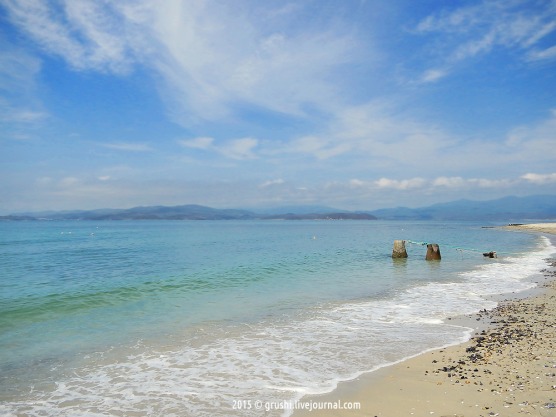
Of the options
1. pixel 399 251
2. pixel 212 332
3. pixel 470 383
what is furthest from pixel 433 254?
pixel 470 383

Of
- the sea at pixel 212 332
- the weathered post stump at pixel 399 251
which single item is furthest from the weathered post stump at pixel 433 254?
the sea at pixel 212 332

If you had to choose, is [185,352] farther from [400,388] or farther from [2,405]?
[400,388]

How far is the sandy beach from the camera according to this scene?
6949 millimetres

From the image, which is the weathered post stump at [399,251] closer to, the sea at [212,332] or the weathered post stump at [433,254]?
the weathered post stump at [433,254]

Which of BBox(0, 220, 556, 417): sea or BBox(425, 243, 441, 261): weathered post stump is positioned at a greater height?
BBox(425, 243, 441, 261): weathered post stump

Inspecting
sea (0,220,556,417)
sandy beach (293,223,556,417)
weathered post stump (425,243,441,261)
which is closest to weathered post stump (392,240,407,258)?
weathered post stump (425,243,441,261)

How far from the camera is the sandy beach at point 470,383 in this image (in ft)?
22.8

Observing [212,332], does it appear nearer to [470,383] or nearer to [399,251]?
[470,383]

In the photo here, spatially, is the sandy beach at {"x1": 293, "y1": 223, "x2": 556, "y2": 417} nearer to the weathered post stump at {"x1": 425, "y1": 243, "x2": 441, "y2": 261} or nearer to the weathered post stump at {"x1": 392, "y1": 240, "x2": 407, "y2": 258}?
the weathered post stump at {"x1": 425, "y1": 243, "x2": 441, "y2": 261}

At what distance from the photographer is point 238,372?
9.26 meters

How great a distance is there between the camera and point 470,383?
7.95 m

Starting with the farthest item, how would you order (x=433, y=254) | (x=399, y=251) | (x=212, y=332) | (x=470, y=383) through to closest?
(x=399, y=251)
(x=433, y=254)
(x=212, y=332)
(x=470, y=383)

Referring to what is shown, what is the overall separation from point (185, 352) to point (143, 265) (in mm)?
23232

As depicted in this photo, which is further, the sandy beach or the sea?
the sea
